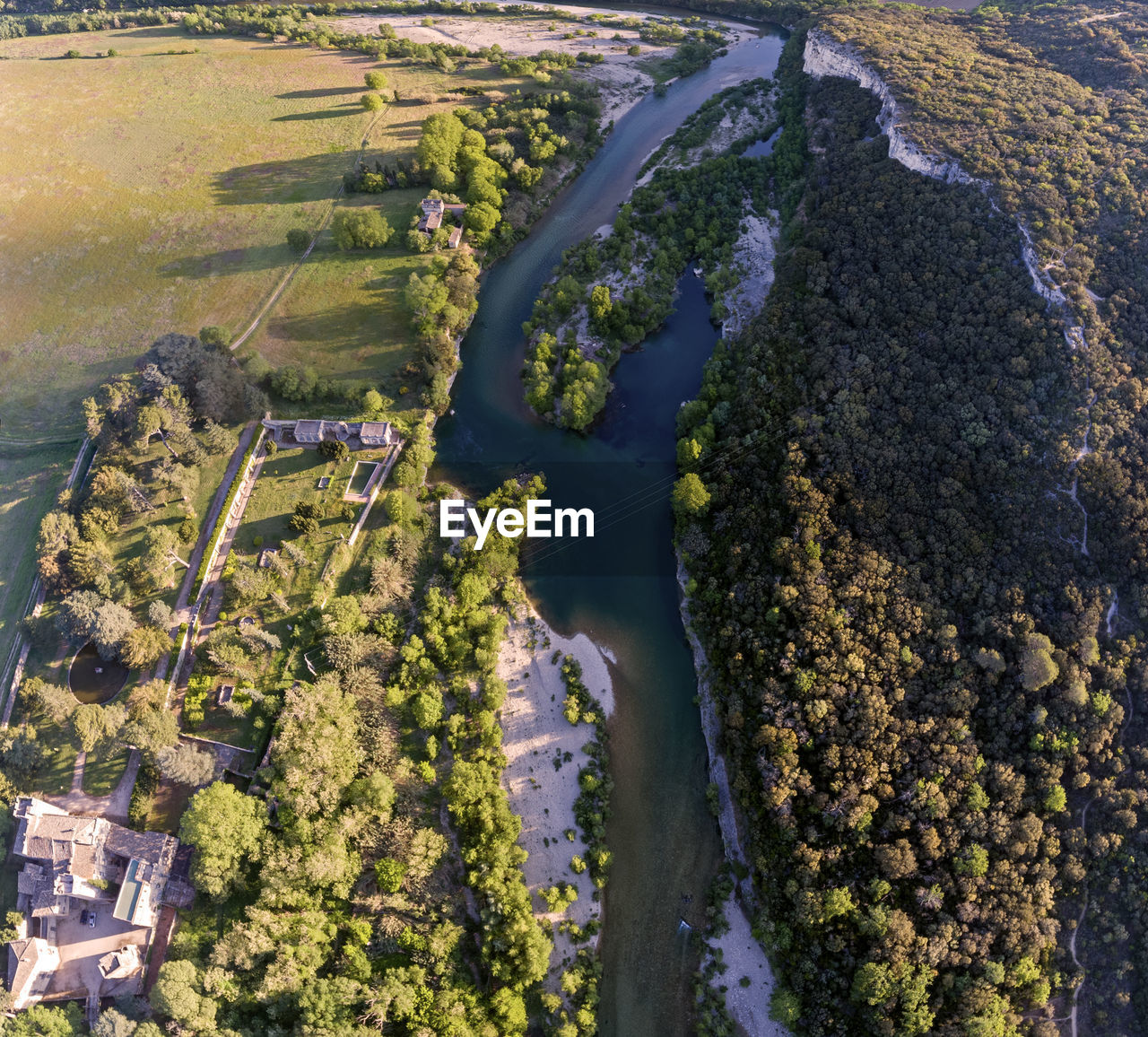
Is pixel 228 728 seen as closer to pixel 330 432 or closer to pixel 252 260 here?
pixel 330 432

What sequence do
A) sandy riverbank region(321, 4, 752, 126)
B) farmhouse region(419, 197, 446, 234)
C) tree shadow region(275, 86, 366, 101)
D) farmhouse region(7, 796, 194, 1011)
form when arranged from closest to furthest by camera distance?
farmhouse region(7, 796, 194, 1011), farmhouse region(419, 197, 446, 234), tree shadow region(275, 86, 366, 101), sandy riverbank region(321, 4, 752, 126)

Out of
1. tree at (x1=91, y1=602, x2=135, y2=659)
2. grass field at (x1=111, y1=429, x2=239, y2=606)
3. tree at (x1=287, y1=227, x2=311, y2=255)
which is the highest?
tree at (x1=287, y1=227, x2=311, y2=255)

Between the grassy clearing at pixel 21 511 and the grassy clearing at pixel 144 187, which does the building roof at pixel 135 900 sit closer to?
the grassy clearing at pixel 21 511

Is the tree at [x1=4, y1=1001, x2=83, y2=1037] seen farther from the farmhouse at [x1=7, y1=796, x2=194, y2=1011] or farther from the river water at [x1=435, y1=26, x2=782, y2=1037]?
the river water at [x1=435, y1=26, x2=782, y2=1037]

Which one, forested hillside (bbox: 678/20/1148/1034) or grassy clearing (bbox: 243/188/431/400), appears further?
grassy clearing (bbox: 243/188/431/400)

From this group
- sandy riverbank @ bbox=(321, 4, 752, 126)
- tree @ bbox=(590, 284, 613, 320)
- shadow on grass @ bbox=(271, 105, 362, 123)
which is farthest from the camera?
sandy riverbank @ bbox=(321, 4, 752, 126)

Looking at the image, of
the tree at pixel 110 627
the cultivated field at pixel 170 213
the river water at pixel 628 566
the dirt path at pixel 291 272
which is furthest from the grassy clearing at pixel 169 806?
the dirt path at pixel 291 272

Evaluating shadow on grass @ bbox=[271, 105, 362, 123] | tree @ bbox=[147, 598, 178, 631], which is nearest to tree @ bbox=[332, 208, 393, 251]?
shadow on grass @ bbox=[271, 105, 362, 123]
